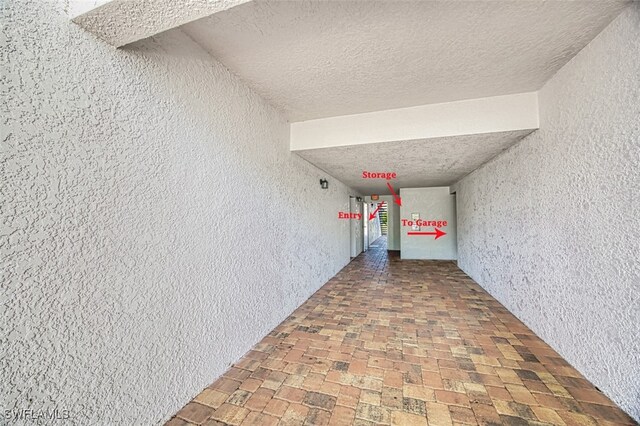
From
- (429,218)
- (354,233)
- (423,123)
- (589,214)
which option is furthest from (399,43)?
(429,218)

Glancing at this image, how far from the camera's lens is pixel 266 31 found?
141cm

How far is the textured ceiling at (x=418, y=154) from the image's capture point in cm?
253

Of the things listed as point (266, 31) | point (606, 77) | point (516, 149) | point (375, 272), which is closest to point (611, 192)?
point (606, 77)

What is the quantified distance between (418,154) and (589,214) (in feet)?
5.79

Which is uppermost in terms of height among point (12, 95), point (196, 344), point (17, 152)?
point (12, 95)

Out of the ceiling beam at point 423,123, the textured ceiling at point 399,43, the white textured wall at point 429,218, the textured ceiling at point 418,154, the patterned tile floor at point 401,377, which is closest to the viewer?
the textured ceiling at point 399,43

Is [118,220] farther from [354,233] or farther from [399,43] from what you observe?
[354,233]

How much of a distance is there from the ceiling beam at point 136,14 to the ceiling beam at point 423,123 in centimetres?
185

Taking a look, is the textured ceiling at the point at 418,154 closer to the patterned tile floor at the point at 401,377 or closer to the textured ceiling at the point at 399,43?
the textured ceiling at the point at 399,43

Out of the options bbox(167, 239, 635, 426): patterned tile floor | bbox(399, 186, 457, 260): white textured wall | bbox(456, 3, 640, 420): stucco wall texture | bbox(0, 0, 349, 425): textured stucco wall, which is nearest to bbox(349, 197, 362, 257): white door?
bbox(399, 186, 457, 260): white textured wall

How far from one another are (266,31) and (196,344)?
202 centimetres

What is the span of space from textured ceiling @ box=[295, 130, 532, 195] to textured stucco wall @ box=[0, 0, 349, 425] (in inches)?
52.3

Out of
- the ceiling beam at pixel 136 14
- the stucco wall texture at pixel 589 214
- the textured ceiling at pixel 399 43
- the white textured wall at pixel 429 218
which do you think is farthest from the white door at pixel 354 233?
the ceiling beam at pixel 136 14

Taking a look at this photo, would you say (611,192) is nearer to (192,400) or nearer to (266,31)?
(266,31)
